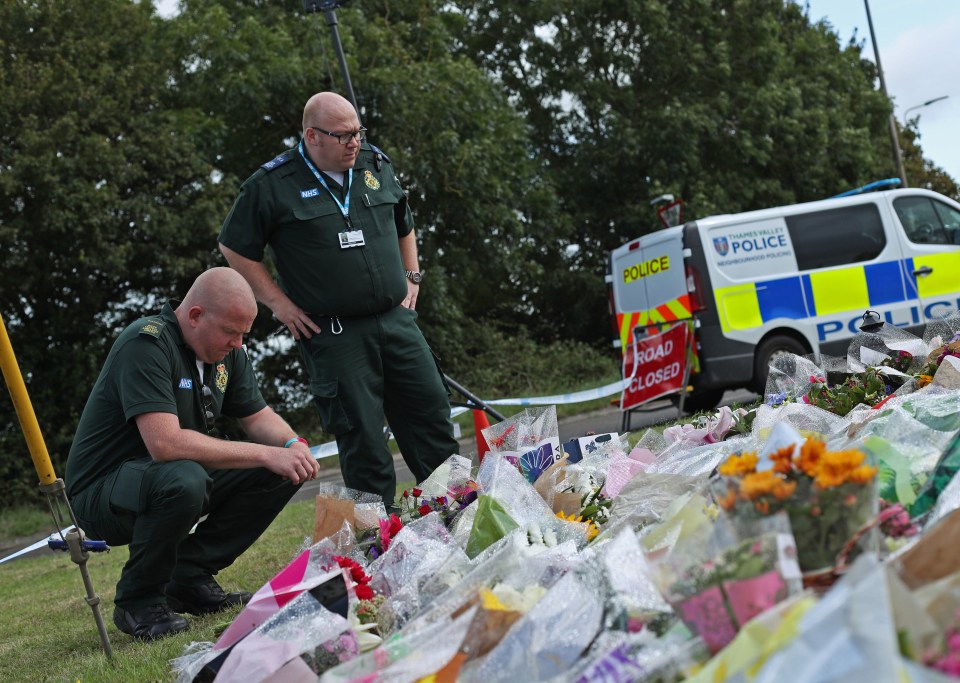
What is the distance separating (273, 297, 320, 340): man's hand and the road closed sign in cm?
486

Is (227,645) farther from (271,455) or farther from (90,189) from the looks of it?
(90,189)

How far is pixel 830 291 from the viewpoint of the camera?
9.44 metres

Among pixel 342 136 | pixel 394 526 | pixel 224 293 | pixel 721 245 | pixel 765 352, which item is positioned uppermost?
pixel 342 136

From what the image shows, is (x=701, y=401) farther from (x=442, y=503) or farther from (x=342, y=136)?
(x=442, y=503)

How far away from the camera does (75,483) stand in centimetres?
395

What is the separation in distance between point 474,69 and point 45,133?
6.98 meters

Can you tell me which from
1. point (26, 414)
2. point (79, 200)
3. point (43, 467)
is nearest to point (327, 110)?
point (26, 414)

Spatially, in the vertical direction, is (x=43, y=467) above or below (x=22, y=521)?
above

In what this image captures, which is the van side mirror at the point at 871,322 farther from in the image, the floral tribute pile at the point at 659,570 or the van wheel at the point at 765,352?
the van wheel at the point at 765,352

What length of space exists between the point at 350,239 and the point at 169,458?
1.19 meters

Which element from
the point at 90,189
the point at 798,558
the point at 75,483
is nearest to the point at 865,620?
the point at 798,558

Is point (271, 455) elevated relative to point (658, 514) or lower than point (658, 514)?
elevated

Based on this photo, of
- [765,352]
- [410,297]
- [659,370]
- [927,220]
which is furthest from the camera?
[927,220]

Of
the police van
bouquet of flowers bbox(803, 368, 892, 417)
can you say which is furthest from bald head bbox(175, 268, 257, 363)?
the police van
